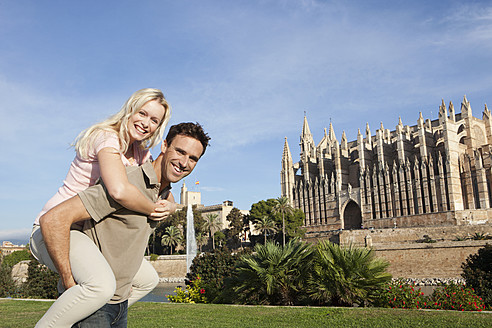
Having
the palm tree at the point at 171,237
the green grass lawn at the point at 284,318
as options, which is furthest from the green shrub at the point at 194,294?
the palm tree at the point at 171,237

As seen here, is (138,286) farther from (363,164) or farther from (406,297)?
(363,164)

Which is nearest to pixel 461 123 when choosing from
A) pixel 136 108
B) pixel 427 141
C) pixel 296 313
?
pixel 427 141

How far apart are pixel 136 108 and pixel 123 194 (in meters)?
0.65

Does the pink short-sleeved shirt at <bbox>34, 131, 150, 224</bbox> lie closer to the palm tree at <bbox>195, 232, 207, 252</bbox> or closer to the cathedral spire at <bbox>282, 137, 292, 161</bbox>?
the palm tree at <bbox>195, 232, 207, 252</bbox>

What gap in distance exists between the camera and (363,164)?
5531 centimetres

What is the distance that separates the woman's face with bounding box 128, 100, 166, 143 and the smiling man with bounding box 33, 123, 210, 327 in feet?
0.44

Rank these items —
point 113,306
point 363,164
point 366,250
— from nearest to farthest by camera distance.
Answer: point 113,306
point 366,250
point 363,164

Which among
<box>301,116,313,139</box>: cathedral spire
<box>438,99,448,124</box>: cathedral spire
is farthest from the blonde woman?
<box>301,116,313,139</box>: cathedral spire

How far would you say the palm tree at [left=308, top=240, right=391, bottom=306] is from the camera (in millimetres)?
9898

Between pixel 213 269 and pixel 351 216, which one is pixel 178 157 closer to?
pixel 213 269

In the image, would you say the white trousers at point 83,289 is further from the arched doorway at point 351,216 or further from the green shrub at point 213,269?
the arched doorway at point 351,216

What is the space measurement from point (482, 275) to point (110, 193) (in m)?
11.0

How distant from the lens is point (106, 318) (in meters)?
2.32

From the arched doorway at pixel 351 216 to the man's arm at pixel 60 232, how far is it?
184ft
